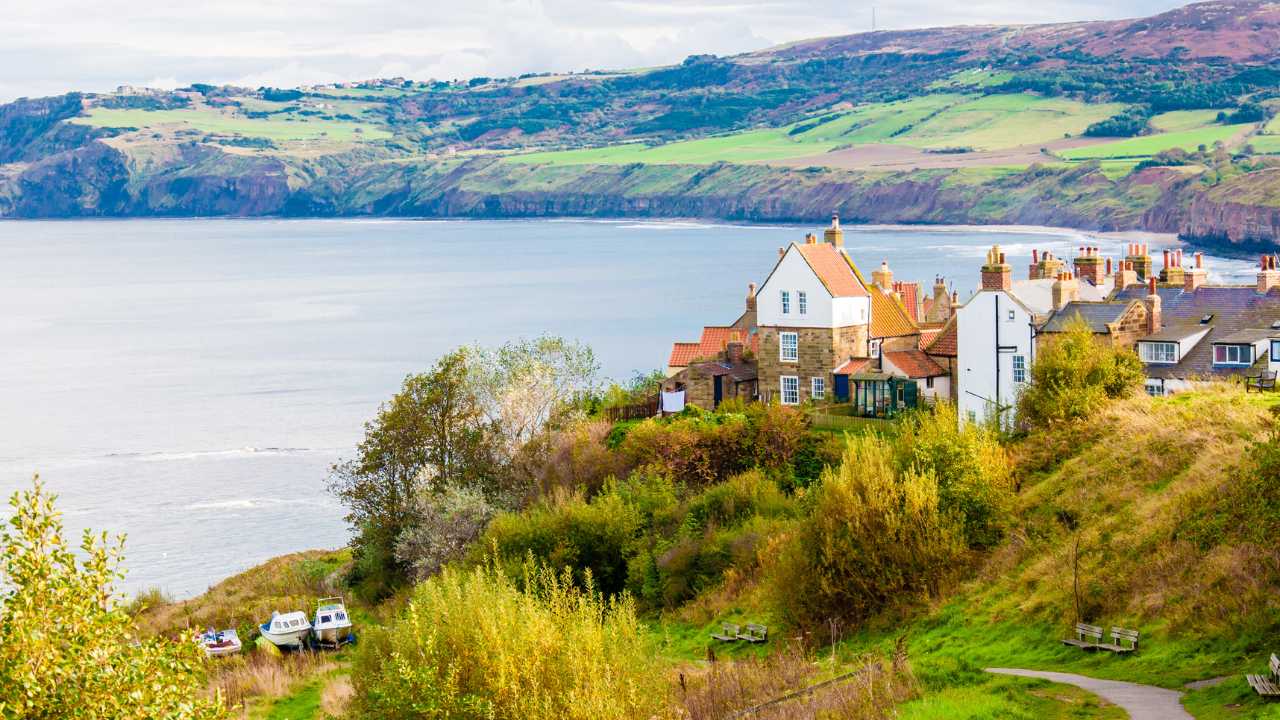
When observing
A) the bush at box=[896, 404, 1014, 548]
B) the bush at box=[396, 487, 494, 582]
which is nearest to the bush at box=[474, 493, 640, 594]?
the bush at box=[396, 487, 494, 582]

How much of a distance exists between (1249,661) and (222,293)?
6555 inches

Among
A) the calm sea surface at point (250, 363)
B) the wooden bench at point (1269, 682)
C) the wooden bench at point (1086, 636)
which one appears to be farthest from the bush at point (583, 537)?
the wooden bench at point (1269, 682)

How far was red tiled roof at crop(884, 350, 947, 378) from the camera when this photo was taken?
4494cm

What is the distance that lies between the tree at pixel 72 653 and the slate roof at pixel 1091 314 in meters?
31.0

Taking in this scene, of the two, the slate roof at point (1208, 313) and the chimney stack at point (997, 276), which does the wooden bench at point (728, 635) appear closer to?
the chimney stack at point (997, 276)

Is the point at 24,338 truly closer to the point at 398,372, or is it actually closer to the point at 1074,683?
the point at 398,372

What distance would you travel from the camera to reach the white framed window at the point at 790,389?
4703cm

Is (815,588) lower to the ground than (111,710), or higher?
lower

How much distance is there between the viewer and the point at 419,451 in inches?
1777

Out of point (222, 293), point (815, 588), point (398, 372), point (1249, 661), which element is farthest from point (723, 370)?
point (222, 293)

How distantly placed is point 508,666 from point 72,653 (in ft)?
17.6

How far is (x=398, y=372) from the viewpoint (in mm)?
100375

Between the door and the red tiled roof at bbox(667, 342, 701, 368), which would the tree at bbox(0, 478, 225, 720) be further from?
the red tiled roof at bbox(667, 342, 701, 368)

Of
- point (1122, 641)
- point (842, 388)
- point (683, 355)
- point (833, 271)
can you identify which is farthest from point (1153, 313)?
point (1122, 641)
